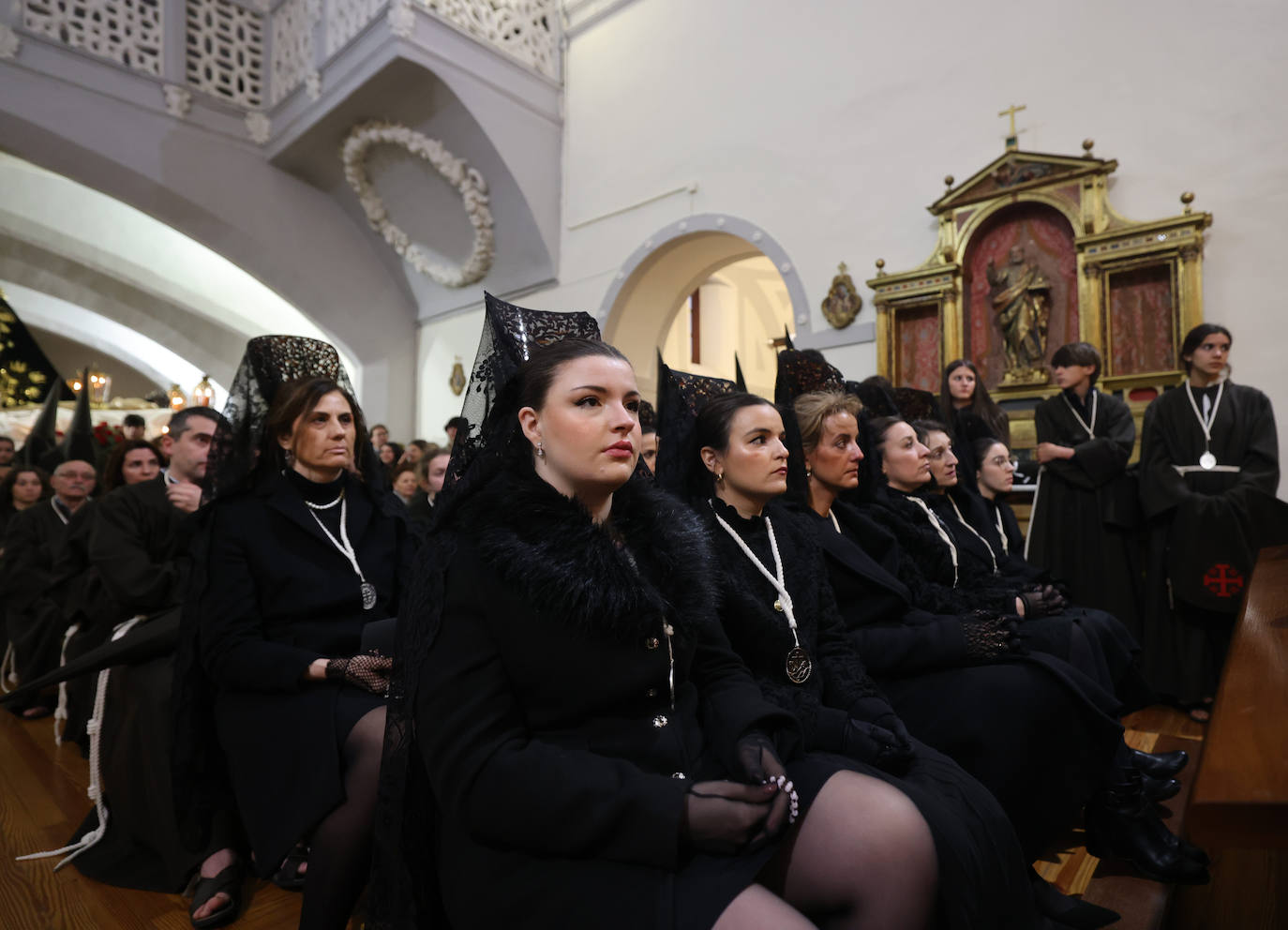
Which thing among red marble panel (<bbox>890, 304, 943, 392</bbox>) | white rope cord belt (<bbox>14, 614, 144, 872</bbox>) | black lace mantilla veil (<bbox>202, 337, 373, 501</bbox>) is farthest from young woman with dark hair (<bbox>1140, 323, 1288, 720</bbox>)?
white rope cord belt (<bbox>14, 614, 144, 872</bbox>)

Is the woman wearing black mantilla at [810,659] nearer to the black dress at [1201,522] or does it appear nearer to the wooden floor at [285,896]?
the wooden floor at [285,896]

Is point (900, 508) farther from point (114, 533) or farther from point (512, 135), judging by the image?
point (512, 135)

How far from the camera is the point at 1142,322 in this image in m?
5.44

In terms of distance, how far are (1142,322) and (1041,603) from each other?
3.62 meters

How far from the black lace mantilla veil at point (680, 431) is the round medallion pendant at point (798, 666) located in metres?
0.52

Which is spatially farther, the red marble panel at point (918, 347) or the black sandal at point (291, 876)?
the red marble panel at point (918, 347)

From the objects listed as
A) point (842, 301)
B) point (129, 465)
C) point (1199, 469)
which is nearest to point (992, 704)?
point (1199, 469)

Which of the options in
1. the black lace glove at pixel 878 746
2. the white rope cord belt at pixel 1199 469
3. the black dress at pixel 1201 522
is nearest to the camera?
the black lace glove at pixel 878 746

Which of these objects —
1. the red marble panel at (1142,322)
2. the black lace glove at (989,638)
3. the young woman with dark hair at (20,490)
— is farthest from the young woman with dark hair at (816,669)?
the young woman with dark hair at (20,490)

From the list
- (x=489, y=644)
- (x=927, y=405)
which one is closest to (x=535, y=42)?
(x=927, y=405)

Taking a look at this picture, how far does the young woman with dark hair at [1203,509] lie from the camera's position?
12.8ft

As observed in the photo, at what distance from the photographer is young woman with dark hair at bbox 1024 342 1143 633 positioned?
437cm

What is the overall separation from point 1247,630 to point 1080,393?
3.18 m

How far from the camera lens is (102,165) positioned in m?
8.45
